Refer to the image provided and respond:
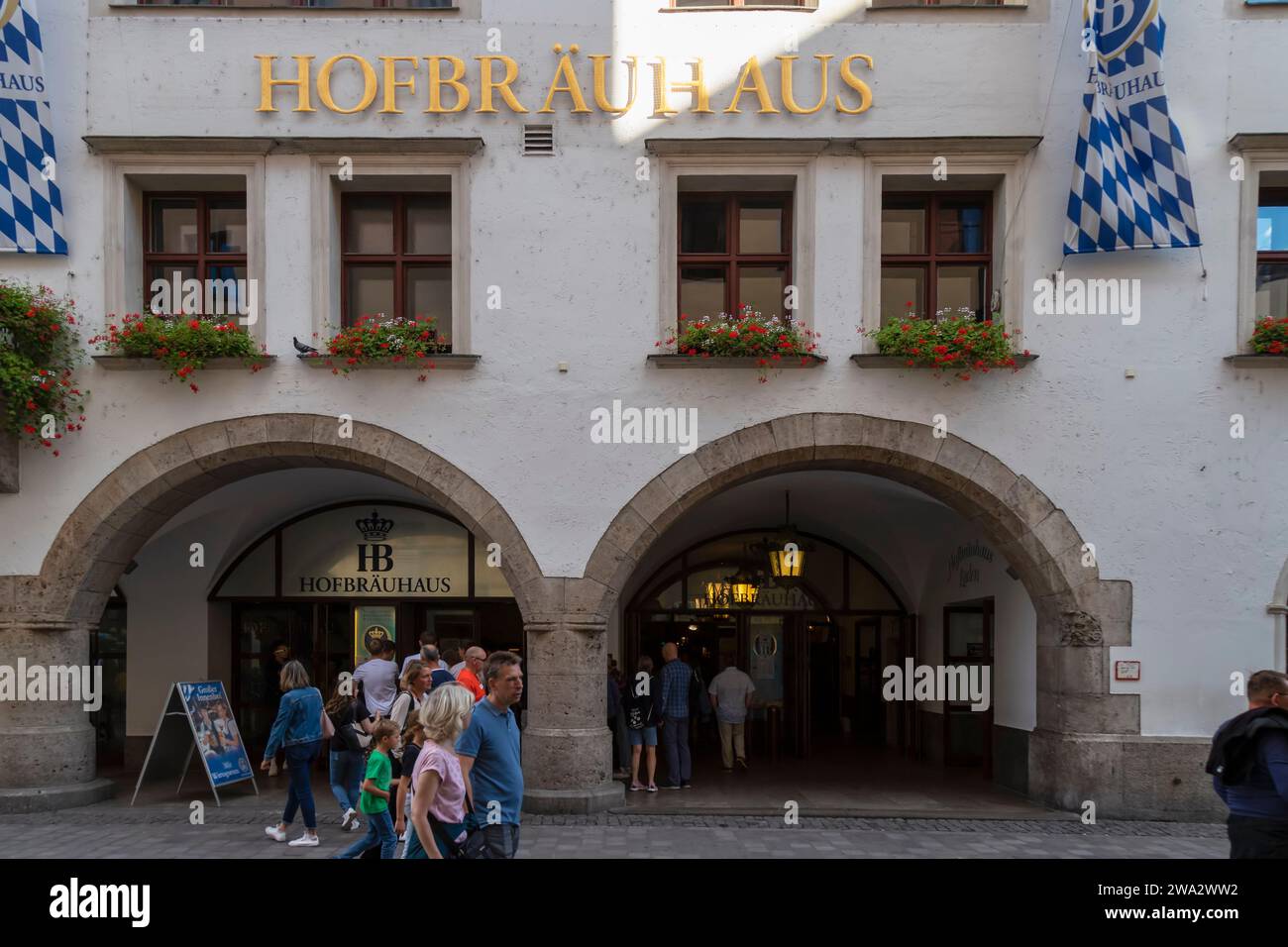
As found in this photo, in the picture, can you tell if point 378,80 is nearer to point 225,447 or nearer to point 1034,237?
point 225,447

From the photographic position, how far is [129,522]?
11.2m

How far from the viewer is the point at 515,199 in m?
11.0

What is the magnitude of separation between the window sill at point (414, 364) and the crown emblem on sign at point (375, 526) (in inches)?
161

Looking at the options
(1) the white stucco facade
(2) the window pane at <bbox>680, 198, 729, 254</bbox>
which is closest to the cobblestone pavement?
(1) the white stucco facade

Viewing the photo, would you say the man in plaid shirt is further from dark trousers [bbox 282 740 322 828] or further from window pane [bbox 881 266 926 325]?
window pane [bbox 881 266 926 325]

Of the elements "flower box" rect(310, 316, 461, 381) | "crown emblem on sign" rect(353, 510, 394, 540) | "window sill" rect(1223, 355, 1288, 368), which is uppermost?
"flower box" rect(310, 316, 461, 381)

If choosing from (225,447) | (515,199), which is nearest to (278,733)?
(225,447)

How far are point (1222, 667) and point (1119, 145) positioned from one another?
496cm

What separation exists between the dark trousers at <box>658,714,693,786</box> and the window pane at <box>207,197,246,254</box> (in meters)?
6.78

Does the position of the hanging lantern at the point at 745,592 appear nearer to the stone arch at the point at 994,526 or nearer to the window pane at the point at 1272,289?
the stone arch at the point at 994,526

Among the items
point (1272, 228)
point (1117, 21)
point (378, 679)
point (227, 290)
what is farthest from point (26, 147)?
point (1272, 228)

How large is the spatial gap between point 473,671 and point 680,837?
225 cm

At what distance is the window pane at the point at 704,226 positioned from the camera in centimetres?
1159

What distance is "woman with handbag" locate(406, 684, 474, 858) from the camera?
538cm
